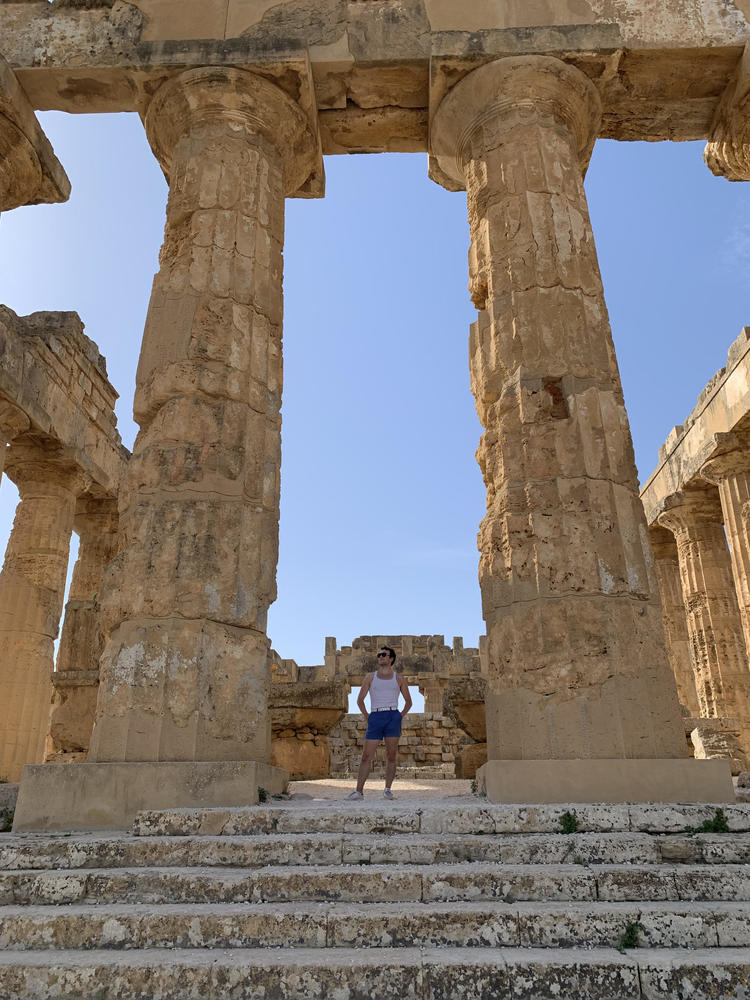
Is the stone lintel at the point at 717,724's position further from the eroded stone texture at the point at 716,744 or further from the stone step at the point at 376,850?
the stone step at the point at 376,850

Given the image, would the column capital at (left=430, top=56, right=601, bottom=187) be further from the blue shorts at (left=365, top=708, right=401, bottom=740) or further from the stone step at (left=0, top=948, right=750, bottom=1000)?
the stone step at (left=0, top=948, right=750, bottom=1000)

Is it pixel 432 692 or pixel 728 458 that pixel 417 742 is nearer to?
pixel 432 692

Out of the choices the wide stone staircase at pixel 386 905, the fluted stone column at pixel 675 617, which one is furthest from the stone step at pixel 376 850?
the fluted stone column at pixel 675 617

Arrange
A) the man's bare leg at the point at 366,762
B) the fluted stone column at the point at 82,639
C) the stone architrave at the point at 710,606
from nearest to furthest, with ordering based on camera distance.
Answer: the man's bare leg at the point at 366,762 → the fluted stone column at the point at 82,639 → the stone architrave at the point at 710,606

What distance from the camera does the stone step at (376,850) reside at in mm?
3430

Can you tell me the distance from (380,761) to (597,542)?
601 inches

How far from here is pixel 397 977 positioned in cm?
245

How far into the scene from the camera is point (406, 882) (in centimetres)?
311

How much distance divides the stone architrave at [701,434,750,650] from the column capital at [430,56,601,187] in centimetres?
834

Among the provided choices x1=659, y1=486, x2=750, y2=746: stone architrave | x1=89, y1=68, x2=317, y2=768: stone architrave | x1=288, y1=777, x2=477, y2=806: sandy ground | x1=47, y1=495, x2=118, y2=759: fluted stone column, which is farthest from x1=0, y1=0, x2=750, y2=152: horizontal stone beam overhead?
x1=659, y1=486, x2=750, y2=746: stone architrave

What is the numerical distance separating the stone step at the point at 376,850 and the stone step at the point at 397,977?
88 centimetres

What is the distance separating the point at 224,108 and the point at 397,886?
693 cm

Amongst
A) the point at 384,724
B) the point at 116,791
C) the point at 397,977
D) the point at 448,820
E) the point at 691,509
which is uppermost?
the point at 691,509

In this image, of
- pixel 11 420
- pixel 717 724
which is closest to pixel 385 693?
pixel 11 420
